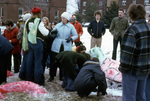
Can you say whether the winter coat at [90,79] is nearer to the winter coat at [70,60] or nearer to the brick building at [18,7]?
the winter coat at [70,60]

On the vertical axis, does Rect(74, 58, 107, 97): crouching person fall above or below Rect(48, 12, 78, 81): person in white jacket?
below

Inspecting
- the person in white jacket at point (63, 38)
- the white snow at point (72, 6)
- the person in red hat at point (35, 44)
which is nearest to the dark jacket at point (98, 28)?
the person in white jacket at point (63, 38)

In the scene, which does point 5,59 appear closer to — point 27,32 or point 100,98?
point 27,32

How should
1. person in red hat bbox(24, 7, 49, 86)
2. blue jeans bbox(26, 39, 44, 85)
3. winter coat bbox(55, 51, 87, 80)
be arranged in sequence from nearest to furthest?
1. winter coat bbox(55, 51, 87, 80)
2. person in red hat bbox(24, 7, 49, 86)
3. blue jeans bbox(26, 39, 44, 85)

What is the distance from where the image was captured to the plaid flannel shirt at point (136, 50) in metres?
2.68

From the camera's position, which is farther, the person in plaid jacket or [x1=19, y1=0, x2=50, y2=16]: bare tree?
[x1=19, y1=0, x2=50, y2=16]: bare tree

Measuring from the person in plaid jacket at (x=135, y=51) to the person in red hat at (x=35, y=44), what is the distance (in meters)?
2.47

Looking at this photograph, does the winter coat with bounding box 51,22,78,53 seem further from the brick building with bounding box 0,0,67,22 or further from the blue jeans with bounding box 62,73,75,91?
the brick building with bounding box 0,0,67,22

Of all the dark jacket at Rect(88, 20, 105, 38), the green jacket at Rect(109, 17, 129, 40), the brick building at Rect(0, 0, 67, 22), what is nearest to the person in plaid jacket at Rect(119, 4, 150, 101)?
the green jacket at Rect(109, 17, 129, 40)

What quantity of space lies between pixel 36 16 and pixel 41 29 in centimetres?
38

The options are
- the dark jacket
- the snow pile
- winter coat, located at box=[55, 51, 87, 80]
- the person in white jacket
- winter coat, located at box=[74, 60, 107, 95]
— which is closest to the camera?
winter coat, located at box=[74, 60, 107, 95]

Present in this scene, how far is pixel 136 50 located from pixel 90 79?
5.18 feet

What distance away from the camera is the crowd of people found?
2.73 metres

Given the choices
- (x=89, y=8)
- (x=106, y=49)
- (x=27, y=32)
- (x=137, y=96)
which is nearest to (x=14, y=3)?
(x=89, y=8)
